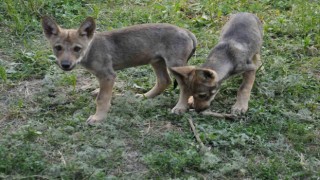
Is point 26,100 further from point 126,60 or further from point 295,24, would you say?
point 295,24

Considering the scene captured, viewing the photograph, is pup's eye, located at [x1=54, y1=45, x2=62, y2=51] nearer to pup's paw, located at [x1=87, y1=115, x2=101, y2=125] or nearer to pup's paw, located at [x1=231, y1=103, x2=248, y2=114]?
pup's paw, located at [x1=87, y1=115, x2=101, y2=125]

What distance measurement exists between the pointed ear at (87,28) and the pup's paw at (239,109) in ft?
6.56

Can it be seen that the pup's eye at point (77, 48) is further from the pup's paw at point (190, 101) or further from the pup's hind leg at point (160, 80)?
the pup's paw at point (190, 101)

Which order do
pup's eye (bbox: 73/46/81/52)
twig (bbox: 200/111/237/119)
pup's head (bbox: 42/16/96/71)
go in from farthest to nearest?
twig (bbox: 200/111/237/119) → pup's eye (bbox: 73/46/81/52) → pup's head (bbox: 42/16/96/71)

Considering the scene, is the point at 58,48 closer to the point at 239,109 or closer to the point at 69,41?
the point at 69,41

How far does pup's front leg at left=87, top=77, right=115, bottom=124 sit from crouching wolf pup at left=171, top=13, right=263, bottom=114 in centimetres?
86

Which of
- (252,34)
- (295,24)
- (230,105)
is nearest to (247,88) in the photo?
(230,105)

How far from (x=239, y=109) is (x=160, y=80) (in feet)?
3.83

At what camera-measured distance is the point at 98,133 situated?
6520 millimetres

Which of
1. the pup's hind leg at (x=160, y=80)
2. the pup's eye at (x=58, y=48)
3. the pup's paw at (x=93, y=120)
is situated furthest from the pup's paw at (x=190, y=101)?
the pup's eye at (x=58, y=48)

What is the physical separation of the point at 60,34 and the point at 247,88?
249 cm

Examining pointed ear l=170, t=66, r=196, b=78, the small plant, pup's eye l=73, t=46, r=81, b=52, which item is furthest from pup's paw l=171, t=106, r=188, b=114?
the small plant

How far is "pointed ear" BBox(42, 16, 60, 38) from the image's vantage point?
682 cm

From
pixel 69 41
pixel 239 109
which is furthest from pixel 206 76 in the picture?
pixel 69 41
